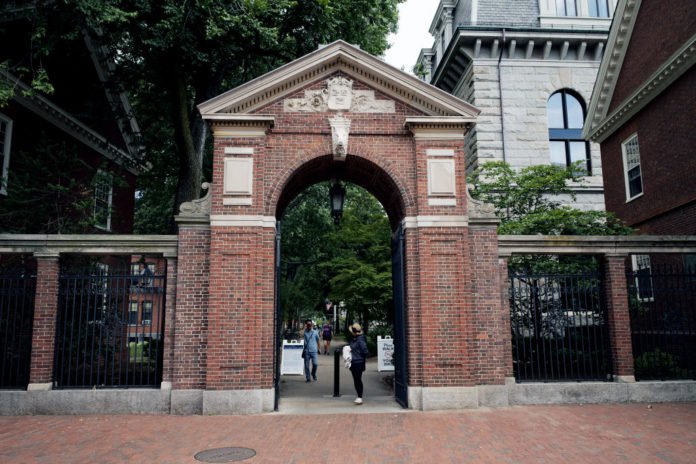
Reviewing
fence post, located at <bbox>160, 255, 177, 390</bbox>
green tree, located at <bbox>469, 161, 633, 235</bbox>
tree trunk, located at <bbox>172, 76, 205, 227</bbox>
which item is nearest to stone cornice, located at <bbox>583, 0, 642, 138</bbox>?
green tree, located at <bbox>469, 161, 633, 235</bbox>

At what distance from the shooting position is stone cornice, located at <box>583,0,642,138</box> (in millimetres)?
16609

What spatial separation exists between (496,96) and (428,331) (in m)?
13.0

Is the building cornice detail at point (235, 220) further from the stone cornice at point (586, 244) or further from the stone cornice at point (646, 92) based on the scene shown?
the stone cornice at point (646, 92)

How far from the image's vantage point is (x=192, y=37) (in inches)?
531

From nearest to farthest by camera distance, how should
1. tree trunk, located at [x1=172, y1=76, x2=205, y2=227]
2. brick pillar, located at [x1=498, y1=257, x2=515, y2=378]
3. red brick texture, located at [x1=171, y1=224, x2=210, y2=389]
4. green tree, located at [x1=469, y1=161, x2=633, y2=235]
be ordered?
red brick texture, located at [x1=171, y1=224, x2=210, y2=389], brick pillar, located at [x1=498, y1=257, x2=515, y2=378], green tree, located at [x1=469, y1=161, x2=633, y2=235], tree trunk, located at [x1=172, y1=76, x2=205, y2=227]

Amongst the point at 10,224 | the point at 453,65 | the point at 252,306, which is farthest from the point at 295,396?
the point at 453,65

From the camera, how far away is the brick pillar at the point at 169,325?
382 inches

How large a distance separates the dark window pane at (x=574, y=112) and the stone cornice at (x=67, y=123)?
670 inches

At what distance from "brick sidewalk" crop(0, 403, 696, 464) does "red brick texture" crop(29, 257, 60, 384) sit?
91 centimetres

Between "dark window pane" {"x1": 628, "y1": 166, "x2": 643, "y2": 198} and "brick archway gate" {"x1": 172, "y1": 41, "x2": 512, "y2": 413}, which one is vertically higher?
"dark window pane" {"x1": 628, "y1": 166, "x2": 643, "y2": 198}

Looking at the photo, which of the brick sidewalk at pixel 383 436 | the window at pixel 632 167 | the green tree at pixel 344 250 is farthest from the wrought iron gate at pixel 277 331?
the window at pixel 632 167

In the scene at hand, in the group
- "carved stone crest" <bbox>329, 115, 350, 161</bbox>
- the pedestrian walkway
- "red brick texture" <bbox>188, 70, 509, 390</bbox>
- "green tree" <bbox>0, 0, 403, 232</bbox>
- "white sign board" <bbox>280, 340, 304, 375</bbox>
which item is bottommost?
the pedestrian walkway

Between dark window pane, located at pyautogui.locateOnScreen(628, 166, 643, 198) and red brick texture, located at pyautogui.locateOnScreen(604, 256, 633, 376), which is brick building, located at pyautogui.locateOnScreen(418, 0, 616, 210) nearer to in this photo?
dark window pane, located at pyautogui.locateOnScreen(628, 166, 643, 198)

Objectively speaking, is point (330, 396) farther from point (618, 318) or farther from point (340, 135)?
point (618, 318)
